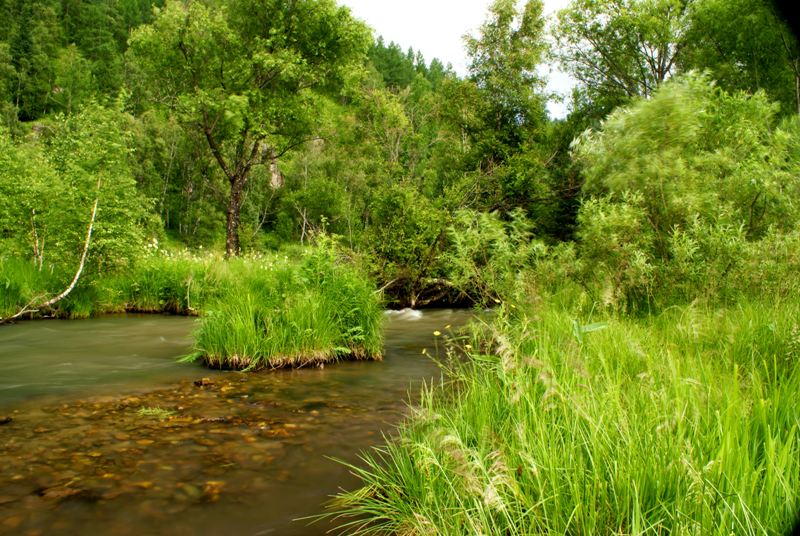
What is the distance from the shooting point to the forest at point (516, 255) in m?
2.57

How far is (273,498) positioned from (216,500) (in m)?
0.41

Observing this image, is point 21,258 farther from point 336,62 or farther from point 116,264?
point 336,62

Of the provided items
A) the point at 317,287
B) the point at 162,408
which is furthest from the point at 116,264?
the point at 162,408

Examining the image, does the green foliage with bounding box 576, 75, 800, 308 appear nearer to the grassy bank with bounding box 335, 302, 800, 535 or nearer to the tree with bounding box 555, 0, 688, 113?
the grassy bank with bounding box 335, 302, 800, 535

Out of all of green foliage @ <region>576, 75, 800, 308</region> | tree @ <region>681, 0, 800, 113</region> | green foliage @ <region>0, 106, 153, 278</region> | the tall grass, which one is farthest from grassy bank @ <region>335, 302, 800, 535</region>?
tree @ <region>681, 0, 800, 113</region>

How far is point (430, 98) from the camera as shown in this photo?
84.8 ft

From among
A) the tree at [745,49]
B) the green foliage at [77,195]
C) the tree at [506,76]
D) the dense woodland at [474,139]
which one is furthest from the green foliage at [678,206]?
the tree at [745,49]

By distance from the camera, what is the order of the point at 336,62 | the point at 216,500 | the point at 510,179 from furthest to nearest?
the point at 336,62 < the point at 510,179 < the point at 216,500

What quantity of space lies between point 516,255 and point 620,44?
95.9ft

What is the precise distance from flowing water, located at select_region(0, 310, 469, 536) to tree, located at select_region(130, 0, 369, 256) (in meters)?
18.5

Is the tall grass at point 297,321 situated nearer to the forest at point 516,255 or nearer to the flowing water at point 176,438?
the forest at point 516,255

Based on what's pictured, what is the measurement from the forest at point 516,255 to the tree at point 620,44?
15 centimetres

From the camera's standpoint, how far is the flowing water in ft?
12.0

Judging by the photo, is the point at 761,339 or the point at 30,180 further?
the point at 30,180
